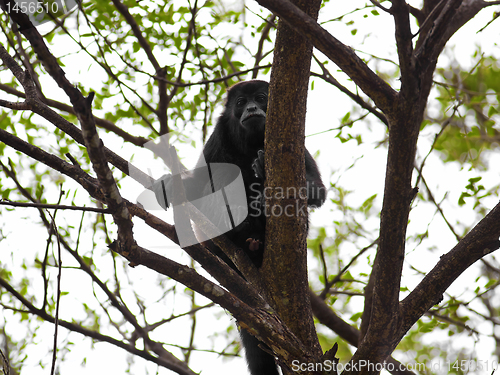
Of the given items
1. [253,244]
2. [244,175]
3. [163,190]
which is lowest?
[253,244]

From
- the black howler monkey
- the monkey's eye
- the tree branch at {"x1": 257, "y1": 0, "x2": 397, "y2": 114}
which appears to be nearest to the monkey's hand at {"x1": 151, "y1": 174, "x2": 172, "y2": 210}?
the black howler monkey

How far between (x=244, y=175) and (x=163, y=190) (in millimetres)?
1012

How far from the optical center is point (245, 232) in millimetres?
3658

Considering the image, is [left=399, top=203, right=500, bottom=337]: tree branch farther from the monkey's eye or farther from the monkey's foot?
the monkey's eye

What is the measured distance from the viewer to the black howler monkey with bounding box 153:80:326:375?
3432 mm

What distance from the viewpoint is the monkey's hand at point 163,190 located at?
11.2 ft

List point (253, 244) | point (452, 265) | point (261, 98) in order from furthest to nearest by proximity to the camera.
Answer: point (261, 98)
point (253, 244)
point (452, 265)

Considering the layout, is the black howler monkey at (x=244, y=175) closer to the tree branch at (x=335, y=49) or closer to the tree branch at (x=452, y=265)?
the tree branch at (x=452, y=265)

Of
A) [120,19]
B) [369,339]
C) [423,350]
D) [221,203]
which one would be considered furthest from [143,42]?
[423,350]

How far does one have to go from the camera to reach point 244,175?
4.21m

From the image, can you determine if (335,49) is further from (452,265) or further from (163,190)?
(163,190)

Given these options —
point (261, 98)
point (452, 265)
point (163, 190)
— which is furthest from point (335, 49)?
point (261, 98)

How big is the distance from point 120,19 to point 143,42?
53cm

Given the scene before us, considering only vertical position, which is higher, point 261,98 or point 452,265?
point 261,98
